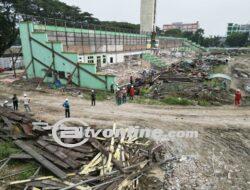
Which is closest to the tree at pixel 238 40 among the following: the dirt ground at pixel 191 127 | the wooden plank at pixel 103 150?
the dirt ground at pixel 191 127

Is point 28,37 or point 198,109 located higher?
point 28,37

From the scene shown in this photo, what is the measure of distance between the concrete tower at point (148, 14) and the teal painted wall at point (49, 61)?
181 feet

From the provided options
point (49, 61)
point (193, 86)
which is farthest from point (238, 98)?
point (49, 61)

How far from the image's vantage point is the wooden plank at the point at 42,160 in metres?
11.4

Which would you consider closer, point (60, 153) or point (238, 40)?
point (60, 153)

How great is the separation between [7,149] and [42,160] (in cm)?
250

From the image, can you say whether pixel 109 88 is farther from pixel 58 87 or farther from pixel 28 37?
pixel 28 37

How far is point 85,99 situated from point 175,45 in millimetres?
64680

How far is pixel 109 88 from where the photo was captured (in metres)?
26.2

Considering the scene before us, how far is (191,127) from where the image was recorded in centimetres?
1739

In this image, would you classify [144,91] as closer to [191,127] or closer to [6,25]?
[191,127]

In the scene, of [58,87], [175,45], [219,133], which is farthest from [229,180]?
[175,45]

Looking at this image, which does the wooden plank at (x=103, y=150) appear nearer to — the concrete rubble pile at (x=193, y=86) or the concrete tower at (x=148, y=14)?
the concrete rubble pile at (x=193, y=86)

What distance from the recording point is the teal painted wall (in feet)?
88.4
